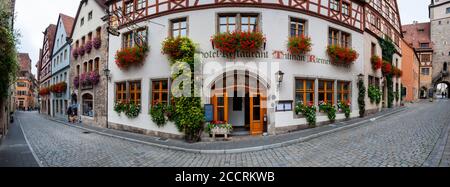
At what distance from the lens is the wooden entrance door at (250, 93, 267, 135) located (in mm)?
9359

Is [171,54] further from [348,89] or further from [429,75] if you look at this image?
[429,75]

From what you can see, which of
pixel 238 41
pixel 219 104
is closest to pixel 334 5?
pixel 238 41

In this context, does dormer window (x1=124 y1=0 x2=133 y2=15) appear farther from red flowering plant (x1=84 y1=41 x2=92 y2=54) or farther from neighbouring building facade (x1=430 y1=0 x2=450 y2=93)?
neighbouring building facade (x1=430 y1=0 x2=450 y2=93)

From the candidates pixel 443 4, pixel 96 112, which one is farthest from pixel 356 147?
pixel 443 4

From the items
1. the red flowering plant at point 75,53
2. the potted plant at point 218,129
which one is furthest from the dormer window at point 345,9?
the red flowering plant at point 75,53

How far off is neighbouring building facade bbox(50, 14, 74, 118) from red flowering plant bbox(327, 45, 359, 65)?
71.3ft

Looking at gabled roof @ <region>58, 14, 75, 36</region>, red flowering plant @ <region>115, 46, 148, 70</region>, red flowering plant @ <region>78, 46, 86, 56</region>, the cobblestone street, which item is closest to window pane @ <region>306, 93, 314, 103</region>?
the cobblestone street

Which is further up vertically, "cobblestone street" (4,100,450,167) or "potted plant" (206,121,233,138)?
"potted plant" (206,121,233,138)

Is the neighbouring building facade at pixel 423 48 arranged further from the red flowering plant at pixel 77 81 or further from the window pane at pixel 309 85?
the red flowering plant at pixel 77 81

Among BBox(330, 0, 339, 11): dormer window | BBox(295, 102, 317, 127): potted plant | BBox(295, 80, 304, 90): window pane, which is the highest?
BBox(330, 0, 339, 11): dormer window

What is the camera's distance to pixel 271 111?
30.6 ft

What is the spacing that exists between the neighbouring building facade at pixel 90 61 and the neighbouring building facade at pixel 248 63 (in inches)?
Answer: 81.8

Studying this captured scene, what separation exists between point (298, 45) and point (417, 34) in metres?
44.1

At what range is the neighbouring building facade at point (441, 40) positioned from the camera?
36.7 metres
